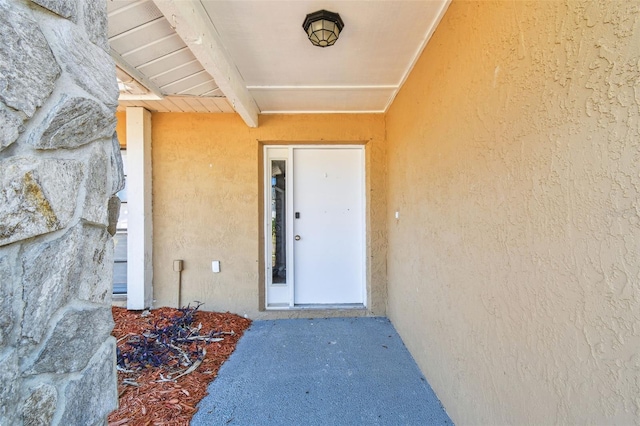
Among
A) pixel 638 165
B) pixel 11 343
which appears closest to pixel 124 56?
pixel 11 343

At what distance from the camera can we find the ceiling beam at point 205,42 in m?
1.61

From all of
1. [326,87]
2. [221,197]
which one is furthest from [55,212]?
[221,197]

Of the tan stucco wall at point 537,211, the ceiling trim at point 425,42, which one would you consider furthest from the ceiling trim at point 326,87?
the tan stucco wall at point 537,211

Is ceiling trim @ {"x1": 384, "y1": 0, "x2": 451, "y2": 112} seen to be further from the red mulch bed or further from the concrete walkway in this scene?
the red mulch bed

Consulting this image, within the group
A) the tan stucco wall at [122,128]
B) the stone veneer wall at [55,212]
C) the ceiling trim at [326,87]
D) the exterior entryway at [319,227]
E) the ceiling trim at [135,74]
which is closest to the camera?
the stone veneer wall at [55,212]

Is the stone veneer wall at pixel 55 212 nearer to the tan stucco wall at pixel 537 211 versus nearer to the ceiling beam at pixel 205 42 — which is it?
the ceiling beam at pixel 205 42

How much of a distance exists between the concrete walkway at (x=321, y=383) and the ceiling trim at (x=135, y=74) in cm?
278

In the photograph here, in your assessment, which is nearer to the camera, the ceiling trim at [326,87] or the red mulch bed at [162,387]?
the red mulch bed at [162,387]

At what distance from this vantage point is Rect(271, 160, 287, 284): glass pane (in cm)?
375

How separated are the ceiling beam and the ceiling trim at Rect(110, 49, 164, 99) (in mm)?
759

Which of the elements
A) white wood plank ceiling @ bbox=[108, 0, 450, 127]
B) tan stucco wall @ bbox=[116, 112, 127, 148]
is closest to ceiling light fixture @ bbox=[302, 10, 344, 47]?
white wood plank ceiling @ bbox=[108, 0, 450, 127]

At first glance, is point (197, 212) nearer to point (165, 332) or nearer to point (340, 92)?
point (165, 332)

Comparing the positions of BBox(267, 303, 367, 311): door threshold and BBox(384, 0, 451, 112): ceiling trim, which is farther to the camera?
BBox(267, 303, 367, 311): door threshold

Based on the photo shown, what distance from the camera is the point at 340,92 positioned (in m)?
3.01
